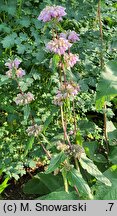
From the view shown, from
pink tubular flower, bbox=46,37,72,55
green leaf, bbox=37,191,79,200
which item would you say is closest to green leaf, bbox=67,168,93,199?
green leaf, bbox=37,191,79,200

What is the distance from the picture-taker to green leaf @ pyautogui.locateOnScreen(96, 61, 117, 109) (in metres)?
2.10

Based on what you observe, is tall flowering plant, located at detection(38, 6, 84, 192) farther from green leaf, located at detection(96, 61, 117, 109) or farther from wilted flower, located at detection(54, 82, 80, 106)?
green leaf, located at detection(96, 61, 117, 109)

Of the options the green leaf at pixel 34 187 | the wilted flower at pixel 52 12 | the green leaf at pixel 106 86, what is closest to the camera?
the wilted flower at pixel 52 12

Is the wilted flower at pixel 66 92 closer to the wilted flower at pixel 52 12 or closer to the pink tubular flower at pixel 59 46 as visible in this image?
the pink tubular flower at pixel 59 46

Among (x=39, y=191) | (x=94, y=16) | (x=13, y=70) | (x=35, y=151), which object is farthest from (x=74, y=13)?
(x=39, y=191)

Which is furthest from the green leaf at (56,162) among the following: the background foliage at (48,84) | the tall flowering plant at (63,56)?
the background foliage at (48,84)

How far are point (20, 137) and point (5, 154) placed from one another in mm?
157

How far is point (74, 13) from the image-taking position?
2.38 meters

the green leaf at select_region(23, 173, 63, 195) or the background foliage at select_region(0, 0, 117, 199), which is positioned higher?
the background foliage at select_region(0, 0, 117, 199)

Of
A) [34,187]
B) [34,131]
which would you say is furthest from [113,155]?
[34,131]

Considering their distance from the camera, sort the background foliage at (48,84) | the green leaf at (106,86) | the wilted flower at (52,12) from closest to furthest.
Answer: the wilted flower at (52,12) → the green leaf at (106,86) → the background foliage at (48,84)

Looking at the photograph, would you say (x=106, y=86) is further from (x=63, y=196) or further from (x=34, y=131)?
(x=63, y=196)

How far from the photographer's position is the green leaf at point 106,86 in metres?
2.10

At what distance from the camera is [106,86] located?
2.14 m
